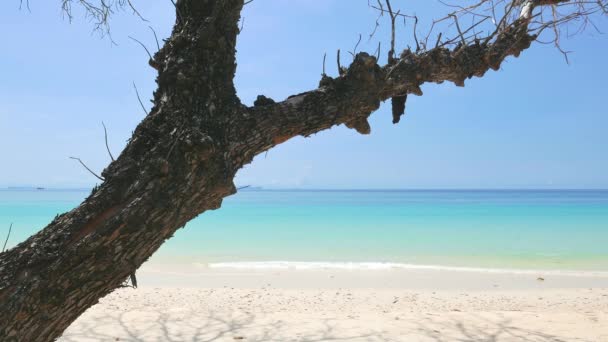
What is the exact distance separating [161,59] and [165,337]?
3.45 m

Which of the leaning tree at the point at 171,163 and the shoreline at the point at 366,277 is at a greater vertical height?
the leaning tree at the point at 171,163

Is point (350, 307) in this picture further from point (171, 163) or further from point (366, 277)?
point (171, 163)

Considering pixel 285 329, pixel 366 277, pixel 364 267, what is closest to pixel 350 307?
pixel 285 329

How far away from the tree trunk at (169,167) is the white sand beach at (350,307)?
299 cm

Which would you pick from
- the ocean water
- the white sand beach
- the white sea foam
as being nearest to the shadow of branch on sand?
the white sand beach

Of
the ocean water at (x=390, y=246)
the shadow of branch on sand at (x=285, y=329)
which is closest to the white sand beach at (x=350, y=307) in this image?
the shadow of branch on sand at (x=285, y=329)

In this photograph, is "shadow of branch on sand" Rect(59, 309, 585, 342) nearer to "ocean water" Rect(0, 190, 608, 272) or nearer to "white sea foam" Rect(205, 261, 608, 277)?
"white sea foam" Rect(205, 261, 608, 277)

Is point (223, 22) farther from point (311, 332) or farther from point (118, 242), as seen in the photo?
point (311, 332)

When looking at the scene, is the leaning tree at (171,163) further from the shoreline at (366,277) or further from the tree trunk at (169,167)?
the shoreline at (366,277)

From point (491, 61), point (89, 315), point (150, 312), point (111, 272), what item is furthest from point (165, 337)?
point (491, 61)

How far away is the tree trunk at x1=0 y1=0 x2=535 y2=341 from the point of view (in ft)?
5.29

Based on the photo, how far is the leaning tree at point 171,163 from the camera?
1612mm

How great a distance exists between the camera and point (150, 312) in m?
5.60

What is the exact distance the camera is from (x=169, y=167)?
177cm
